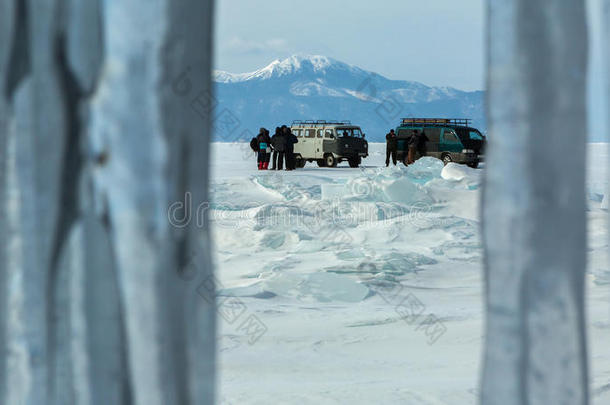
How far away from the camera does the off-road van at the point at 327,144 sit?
2134 centimetres

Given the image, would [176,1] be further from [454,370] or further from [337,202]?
[337,202]

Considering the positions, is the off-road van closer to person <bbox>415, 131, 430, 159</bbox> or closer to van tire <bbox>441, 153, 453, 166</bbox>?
person <bbox>415, 131, 430, 159</bbox>

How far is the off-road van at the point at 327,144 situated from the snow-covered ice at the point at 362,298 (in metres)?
10.1

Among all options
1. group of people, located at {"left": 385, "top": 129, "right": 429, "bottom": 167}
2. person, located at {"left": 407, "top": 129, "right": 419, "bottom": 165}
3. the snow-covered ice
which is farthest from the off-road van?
the snow-covered ice

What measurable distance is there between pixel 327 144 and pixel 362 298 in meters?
15.8

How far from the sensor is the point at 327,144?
70.1 feet

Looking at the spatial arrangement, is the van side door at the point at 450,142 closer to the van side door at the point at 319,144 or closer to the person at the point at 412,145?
the person at the point at 412,145

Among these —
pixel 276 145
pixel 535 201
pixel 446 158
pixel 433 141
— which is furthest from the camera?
pixel 433 141

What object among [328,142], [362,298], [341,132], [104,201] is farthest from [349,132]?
[104,201]

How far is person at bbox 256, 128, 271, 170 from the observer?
18.5 m

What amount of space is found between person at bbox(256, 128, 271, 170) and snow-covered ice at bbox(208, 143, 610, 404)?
24.4 ft

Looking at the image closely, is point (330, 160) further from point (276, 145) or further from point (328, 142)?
point (276, 145)

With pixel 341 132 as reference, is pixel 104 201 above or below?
below

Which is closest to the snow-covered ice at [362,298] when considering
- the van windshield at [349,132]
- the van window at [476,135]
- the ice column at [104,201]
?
the ice column at [104,201]
